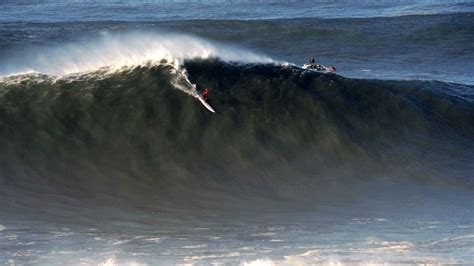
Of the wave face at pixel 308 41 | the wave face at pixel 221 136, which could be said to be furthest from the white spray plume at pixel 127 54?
the wave face at pixel 221 136

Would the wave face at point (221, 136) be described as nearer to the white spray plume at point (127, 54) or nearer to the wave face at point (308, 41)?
the white spray plume at point (127, 54)

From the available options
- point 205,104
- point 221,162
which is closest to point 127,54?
point 205,104

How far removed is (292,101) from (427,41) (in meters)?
20.2

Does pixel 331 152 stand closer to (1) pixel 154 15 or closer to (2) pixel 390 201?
(2) pixel 390 201

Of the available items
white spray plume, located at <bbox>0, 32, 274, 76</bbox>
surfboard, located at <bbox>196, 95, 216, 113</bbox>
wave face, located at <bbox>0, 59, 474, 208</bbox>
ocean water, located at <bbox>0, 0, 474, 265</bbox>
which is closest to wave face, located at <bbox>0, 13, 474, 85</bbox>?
white spray plume, located at <bbox>0, 32, 274, 76</bbox>

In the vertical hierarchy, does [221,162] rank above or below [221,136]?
below

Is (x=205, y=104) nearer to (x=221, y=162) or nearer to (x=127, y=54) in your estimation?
(x=221, y=162)

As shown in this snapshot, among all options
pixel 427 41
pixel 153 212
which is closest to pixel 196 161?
pixel 153 212

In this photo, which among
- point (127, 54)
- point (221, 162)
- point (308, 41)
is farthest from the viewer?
point (308, 41)

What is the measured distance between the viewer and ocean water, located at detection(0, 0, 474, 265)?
51.0 feet

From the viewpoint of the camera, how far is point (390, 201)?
1820 cm

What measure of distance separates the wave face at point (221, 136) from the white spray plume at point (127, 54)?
19.5 inches

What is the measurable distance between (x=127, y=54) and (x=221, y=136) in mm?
5140

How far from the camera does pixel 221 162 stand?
20.2 metres
